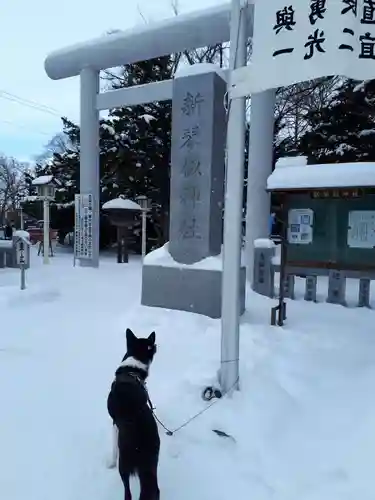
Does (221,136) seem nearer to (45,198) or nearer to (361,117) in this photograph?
(361,117)

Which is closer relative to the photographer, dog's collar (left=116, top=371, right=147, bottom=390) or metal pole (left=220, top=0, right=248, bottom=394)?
dog's collar (left=116, top=371, right=147, bottom=390)

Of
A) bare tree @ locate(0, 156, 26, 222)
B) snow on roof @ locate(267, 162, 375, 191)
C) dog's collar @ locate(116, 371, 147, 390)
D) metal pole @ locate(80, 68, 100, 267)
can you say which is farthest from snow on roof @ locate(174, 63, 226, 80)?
bare tree @ locate(0, 156, 26, 222)

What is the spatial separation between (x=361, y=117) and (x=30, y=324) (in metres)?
11.3

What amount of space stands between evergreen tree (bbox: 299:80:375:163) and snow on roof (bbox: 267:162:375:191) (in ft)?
21.2

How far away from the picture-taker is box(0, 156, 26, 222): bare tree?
38.6m

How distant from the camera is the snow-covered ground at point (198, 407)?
9.81 ft

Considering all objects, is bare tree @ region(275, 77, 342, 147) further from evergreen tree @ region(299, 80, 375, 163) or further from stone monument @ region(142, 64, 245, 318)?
stone monument @ region(142, 64, 245, 318)

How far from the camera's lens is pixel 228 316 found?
4.09m

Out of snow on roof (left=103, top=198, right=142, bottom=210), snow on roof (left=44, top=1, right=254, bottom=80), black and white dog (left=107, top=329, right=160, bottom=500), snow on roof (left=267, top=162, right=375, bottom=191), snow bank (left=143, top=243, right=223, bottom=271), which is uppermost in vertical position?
snow on roof (left=44, top=1, right=254, bottom=80)

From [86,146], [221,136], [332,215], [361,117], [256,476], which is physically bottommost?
[256,476]

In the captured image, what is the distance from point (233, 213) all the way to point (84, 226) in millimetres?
9859

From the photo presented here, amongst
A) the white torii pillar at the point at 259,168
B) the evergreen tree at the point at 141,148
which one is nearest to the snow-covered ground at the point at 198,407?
the white torii pillar at the point at 259,168

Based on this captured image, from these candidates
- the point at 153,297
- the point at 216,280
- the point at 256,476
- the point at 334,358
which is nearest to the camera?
the point at 256,476

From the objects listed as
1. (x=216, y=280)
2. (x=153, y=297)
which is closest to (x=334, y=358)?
(x=216, y=280)
